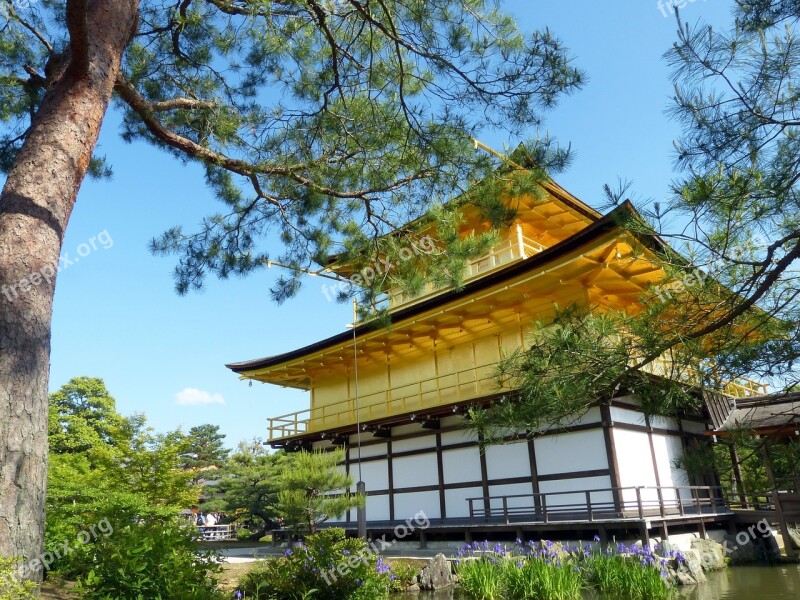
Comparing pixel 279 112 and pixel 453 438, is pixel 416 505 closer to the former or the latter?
pixel 453 438

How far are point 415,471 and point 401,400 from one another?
5.81 ft

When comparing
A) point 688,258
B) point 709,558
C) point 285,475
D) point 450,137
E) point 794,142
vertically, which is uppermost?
point 450,137

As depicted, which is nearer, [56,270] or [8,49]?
[56,270]

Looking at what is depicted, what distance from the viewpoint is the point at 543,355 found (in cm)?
423

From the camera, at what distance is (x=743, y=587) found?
820 cm

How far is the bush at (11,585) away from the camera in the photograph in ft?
8.39

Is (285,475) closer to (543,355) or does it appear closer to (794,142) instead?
(543,355)

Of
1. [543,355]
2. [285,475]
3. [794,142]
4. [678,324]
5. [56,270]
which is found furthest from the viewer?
[285,475]

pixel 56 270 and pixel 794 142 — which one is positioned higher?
pixel 794 142

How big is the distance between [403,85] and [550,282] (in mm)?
6257

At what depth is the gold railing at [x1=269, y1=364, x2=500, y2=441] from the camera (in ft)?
40.2

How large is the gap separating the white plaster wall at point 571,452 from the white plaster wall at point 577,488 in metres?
0.18

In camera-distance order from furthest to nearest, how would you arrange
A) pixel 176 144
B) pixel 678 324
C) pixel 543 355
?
pixel 176 144 < pixel 543 355 < pixel 678 324

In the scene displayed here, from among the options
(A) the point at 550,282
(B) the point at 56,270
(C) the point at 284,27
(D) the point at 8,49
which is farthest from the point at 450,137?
(A) the point at 550,282
